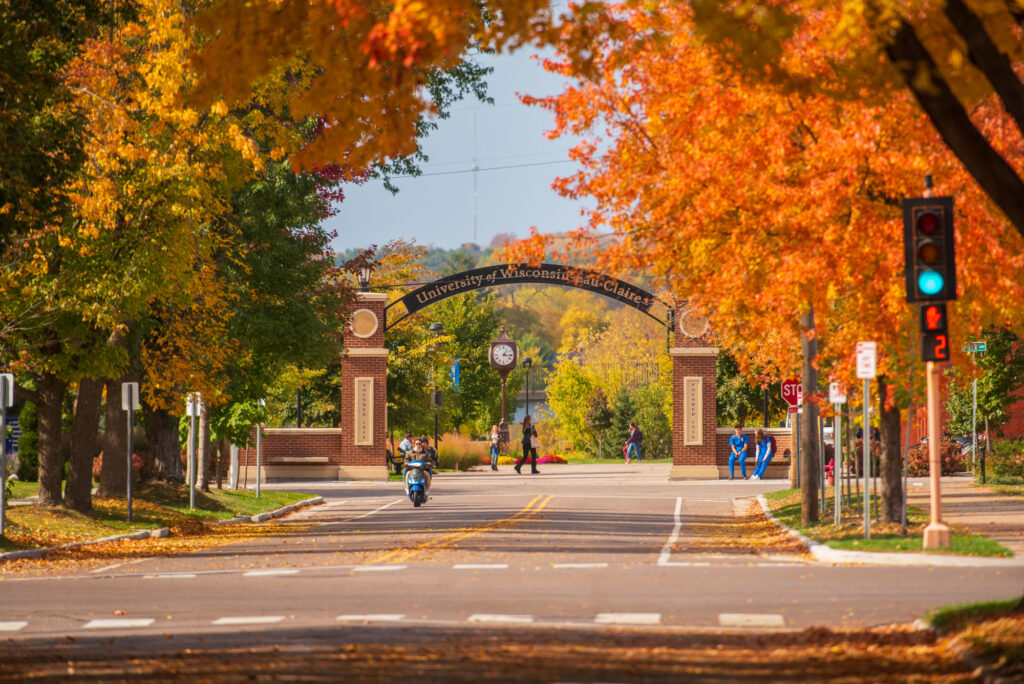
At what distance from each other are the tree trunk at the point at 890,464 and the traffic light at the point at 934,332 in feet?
15.6

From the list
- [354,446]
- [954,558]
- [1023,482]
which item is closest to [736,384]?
[354,446]

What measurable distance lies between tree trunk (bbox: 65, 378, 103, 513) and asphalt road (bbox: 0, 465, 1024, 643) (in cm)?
420

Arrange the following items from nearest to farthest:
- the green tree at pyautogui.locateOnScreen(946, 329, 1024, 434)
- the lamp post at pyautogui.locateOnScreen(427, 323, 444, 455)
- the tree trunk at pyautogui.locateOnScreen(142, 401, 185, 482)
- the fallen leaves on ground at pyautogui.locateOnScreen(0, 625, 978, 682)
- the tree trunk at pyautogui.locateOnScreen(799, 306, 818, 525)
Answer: the fallen leaves on ground at pyautogui.locateOnScreen(0, 625, 978, 682) → the tree trunk at pyautogui.locateOnScreen(799, 306, 818, 525) → the tree trunk at pyautogui.locateOnScreen(142, 401, 185, 482) → the green tree at pyautogui.locateOnScreen(946, 329, 1024, 434) → the lamp post at pyautogui.locateOnScreen(427, 323, 444, 455)

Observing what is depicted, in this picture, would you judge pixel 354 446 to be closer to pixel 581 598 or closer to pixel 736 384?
pixel 736 384

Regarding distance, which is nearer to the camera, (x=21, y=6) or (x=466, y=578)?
(x=466, y=578)

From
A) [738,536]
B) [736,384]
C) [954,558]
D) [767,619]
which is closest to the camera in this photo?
[767,619]

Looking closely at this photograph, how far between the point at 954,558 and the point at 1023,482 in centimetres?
2066

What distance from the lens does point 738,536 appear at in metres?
22.5

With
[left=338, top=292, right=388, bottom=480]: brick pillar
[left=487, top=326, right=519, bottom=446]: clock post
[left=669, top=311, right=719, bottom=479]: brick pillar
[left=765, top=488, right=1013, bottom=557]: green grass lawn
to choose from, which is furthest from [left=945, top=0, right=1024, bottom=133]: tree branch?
[left=487, top=326, right=519, bottom=446]: clock post

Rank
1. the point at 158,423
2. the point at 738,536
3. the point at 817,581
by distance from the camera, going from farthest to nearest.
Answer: the point at 158,423, the point at 738,536, the point at 817,581

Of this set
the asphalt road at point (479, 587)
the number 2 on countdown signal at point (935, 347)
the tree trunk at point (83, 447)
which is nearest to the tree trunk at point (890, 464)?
the asphalt road at point (479, 587)

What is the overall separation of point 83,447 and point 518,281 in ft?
78.0

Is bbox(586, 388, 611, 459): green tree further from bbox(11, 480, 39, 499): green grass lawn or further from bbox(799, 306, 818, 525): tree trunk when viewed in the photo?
bbox(799, 306, 818, 525): tree trunk

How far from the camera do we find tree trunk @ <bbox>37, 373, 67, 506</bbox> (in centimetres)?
2453
